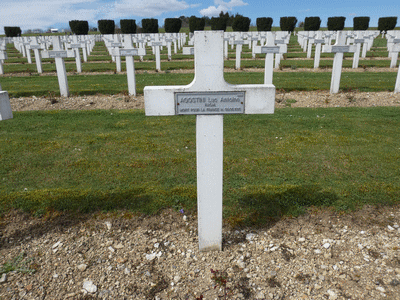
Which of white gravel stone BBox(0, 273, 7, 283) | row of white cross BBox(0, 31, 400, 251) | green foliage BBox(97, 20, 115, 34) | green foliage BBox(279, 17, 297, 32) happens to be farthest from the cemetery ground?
green foliage BBox(97, 20, 115, 34)

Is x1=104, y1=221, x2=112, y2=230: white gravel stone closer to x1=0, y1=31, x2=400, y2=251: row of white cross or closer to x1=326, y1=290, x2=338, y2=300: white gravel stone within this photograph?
x1=0, y1=31, x2=400, y2=251: row of white cross

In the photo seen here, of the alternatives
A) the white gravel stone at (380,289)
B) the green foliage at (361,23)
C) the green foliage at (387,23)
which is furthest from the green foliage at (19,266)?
the green foliage at (387,23)

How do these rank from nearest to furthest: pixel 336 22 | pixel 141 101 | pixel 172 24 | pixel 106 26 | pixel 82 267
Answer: pixel 82 267 < pixel 141 101 < pixel 336 22 < pixel 172 24 < pixel 106 26

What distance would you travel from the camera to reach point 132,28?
140 ft

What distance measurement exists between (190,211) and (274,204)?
1127mm

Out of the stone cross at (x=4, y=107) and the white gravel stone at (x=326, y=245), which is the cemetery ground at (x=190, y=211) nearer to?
the white gravel stone at (x=326, y=245)

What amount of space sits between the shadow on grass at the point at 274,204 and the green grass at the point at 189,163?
0.04ft

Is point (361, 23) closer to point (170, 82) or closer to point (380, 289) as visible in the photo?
point (170, 82)

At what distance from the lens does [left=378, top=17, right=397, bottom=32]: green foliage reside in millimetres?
39500

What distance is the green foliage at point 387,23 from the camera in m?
39.5

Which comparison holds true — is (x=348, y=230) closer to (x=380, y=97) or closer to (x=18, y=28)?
(x=380, y=97)

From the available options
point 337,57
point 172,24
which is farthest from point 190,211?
point 172,24

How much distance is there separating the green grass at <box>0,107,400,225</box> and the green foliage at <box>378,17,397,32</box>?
39980 millimetres

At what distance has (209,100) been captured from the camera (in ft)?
9.48
